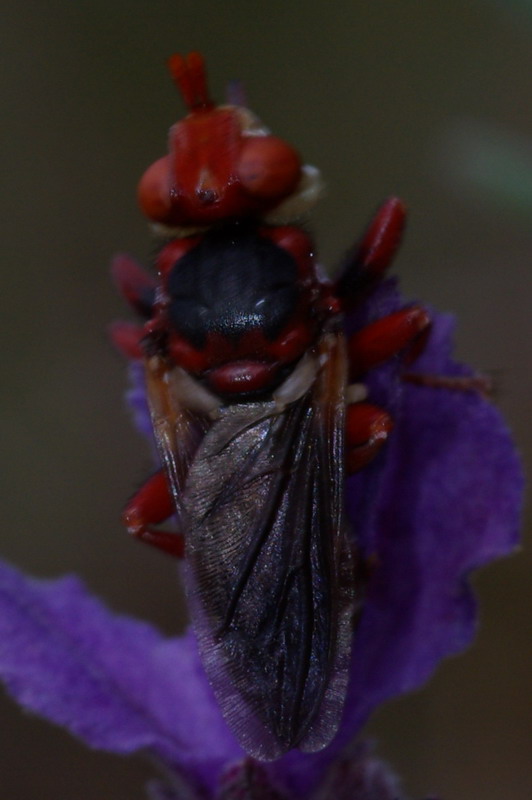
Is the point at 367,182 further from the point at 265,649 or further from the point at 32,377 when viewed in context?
the point at 265,649

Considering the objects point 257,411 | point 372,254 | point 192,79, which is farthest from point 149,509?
point 192,79

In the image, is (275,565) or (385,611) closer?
(275,565)

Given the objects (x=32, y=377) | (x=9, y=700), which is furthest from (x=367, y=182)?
(x=9, y=700)

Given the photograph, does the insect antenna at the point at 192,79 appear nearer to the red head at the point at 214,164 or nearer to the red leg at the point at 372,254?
the red head at the point at 214,164

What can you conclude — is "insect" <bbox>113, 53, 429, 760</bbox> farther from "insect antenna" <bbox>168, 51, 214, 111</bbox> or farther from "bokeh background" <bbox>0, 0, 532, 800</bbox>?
"bokeh background" <bbox>0, 0, 532, 800</bbox>

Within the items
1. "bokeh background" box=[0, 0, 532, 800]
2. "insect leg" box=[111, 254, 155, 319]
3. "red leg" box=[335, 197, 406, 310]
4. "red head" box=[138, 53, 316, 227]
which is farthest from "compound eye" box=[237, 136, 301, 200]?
"bokeh background" box=[0, 0, 532, 800]

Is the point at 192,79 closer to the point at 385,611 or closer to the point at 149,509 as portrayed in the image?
the point at 149,509
